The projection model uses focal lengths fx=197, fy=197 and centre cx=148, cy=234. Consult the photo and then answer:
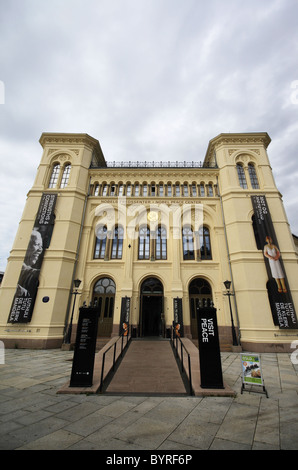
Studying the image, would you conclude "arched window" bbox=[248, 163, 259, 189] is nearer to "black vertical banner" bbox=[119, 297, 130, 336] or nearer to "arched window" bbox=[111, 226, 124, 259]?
"arched window" bbox=[111, 226, 124, 259]

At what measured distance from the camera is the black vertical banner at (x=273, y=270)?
12945 millimetres

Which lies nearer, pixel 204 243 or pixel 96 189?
pixel 204 243

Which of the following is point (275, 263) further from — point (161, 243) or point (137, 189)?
point (137, 189)

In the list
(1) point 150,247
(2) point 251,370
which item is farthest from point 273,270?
(2) point 251,370

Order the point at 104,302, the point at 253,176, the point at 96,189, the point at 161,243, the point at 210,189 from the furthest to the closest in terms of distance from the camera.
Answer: the point at 96,189 → the point at 210,189 → the point at 253,176 → the point at 161,243 → the point at 104,302

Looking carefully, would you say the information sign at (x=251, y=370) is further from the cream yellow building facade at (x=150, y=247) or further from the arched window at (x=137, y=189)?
the arched window at (x=137, y=189)

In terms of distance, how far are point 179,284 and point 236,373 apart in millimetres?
7734

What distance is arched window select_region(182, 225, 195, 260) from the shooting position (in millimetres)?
16781

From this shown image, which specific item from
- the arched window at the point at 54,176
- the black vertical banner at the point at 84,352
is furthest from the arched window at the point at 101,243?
the black vertical banner at the point at 84,352

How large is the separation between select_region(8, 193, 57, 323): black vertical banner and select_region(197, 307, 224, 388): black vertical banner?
12.2 meters

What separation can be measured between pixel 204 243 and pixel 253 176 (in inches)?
308

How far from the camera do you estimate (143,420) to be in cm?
412

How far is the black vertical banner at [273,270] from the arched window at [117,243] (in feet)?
36.5
